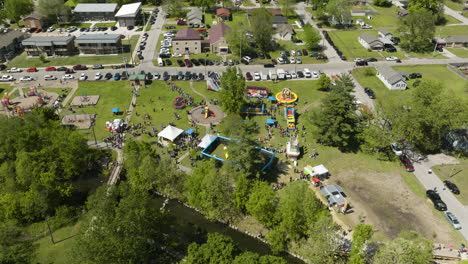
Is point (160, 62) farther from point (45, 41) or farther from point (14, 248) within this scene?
point (14, 248)

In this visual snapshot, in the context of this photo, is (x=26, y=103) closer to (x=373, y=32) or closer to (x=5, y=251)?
(x=5, y=251)

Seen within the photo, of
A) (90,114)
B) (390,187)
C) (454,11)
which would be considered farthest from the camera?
(454,11)

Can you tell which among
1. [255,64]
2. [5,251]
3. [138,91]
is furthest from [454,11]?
[5,251]

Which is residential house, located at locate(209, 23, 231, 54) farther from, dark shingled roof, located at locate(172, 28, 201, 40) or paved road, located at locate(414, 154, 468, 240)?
paved road, located at locate(414, 154, 468, 240)

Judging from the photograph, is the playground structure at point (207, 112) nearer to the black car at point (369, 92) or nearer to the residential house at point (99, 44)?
the black car at point (369, 92)

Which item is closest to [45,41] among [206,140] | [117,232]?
[206,140]

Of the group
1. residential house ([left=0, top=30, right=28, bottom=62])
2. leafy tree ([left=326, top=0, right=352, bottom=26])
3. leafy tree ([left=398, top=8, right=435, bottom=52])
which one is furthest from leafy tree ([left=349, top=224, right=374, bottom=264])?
residential house ([left=0, top=30, right=28, bottom=62])

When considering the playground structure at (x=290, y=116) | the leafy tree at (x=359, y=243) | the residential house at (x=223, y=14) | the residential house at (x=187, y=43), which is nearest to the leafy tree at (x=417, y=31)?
the playground structure at (x=290, y=116)
